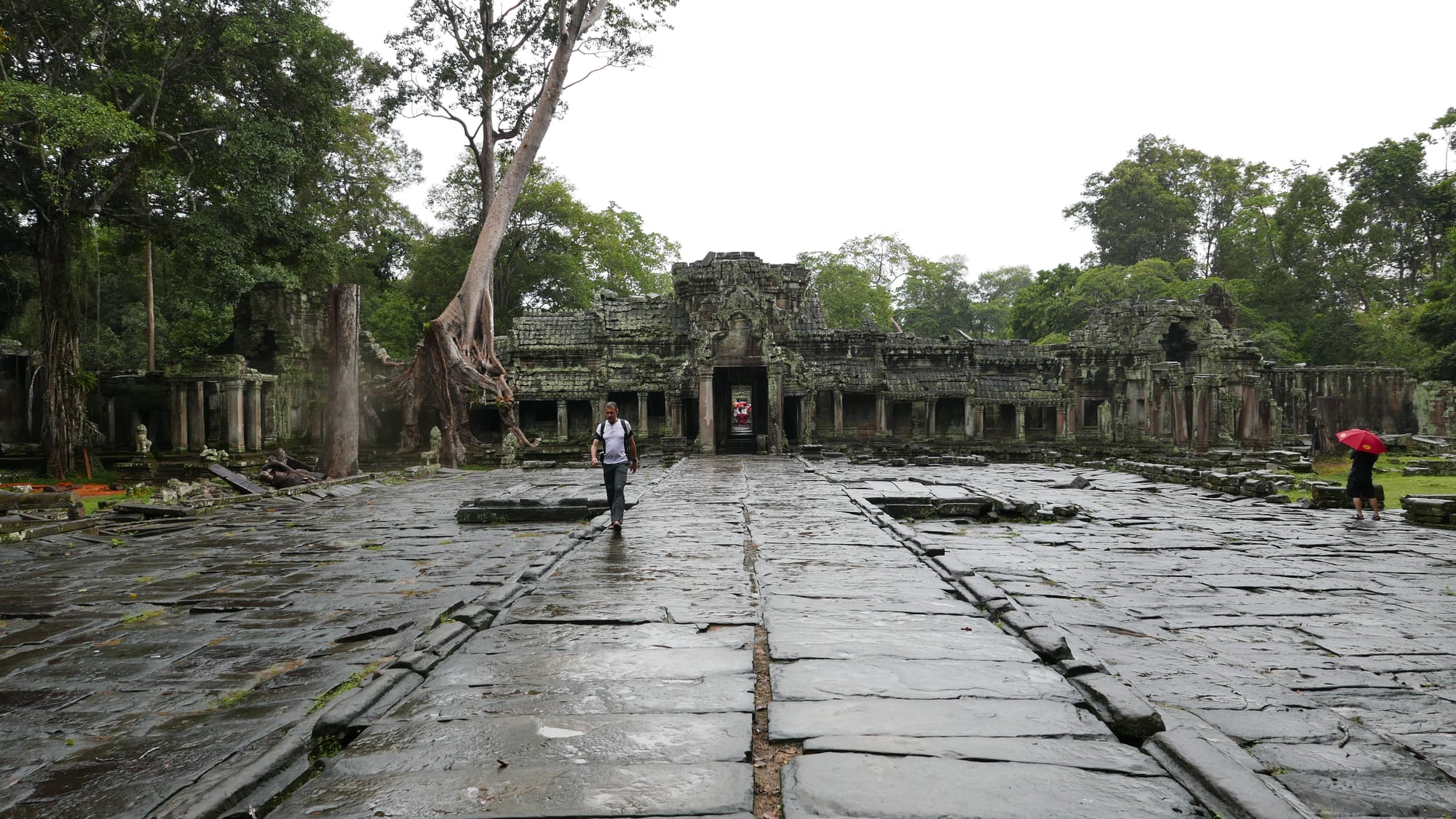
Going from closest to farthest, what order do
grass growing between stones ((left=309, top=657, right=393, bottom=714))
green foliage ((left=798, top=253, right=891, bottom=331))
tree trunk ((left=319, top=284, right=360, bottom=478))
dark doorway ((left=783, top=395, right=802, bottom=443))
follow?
1. grass growing between stones ((left=309, top=657, right=393, bottom=714))
2. tree trunk ((left=319, top=284, right=360, bottom=478))
3. dark doorway ((left=783, top=395, right=802, bottom=443))
4. green foliage ((left=798, top=253, right=891, bottom=331))

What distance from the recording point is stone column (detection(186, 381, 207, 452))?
22125 millimetres

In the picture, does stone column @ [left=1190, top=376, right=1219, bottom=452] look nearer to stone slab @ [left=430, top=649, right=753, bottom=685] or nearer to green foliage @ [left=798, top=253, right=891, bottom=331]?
green foliage @ [left=798, top=253, right=891, bottom=331]

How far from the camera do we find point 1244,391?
2678 centimetres

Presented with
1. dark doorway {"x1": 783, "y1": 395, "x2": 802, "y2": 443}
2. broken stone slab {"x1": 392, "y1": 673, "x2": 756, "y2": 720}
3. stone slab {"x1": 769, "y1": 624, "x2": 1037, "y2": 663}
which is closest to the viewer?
broken stone slab {"x1": 392, "y1": 673, "x2": 756, "y2": 720}

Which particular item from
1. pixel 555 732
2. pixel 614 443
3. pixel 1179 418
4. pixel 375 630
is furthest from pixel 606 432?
pixel 1179 418

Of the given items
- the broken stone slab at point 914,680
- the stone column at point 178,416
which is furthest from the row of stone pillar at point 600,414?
the broken stone slab at point 914,680

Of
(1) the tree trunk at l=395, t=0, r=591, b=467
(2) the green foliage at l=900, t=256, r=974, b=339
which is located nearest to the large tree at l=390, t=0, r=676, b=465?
(1) the tree trunk at l=395, t=0, r=591, b=467

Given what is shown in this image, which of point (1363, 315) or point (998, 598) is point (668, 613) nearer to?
point (998, 598)

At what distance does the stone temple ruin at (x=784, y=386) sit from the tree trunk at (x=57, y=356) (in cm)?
265

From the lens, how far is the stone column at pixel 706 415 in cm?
2462

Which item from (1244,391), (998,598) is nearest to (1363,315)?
(1244,391)

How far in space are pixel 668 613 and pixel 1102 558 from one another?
5.00 meters

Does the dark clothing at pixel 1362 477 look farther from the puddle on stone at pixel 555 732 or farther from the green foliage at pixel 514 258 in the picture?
the green foliage at pixel 514 258

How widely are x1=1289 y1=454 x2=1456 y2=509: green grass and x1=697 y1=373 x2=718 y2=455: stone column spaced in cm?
1479
